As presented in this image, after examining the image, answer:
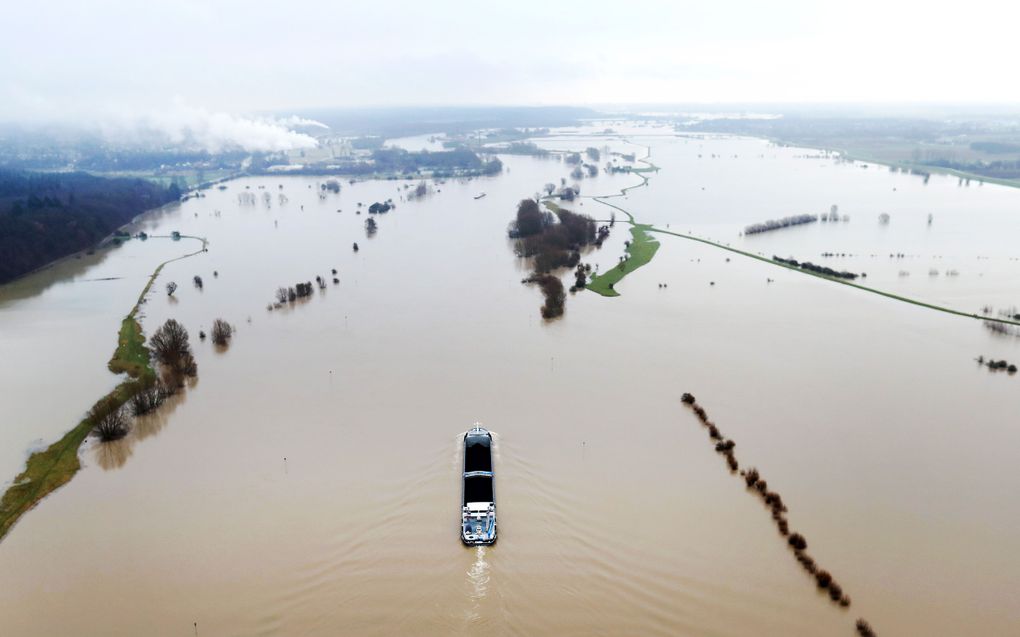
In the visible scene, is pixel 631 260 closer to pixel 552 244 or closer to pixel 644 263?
pixel 644 263

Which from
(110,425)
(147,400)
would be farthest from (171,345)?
(110,425)

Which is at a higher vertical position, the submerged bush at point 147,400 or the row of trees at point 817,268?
the row of trees at point 817,268

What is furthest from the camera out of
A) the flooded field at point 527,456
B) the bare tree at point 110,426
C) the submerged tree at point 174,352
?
the submerged tree at point 174,352

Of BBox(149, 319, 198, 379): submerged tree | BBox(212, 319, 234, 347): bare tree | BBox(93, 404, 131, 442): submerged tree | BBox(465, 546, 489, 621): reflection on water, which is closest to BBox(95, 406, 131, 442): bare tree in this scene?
BBox(93, 404, 131, 442): submerged tree

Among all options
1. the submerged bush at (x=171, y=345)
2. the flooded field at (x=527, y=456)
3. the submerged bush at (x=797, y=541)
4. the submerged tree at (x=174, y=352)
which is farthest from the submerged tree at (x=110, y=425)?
the submerged bush at (x=797, y=541)

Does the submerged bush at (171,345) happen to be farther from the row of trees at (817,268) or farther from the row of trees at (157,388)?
the row of trees at (817,268)

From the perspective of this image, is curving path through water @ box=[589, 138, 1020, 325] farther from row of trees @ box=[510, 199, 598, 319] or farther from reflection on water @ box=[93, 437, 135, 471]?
reflection on water @ box=[93, 437, 135, 471]

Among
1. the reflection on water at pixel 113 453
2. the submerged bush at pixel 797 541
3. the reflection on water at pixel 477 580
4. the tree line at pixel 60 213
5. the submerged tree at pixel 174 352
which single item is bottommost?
the submerged bush at pixel 797 541

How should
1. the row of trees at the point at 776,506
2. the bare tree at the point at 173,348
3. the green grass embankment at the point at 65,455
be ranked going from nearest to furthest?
the row of trees at the point at 776,506, the green grass embankment at the point at 65,455, the bare tree at the point at 173,348

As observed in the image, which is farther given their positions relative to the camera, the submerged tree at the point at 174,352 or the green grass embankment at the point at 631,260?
the green grass embankment at the point at 631,260
